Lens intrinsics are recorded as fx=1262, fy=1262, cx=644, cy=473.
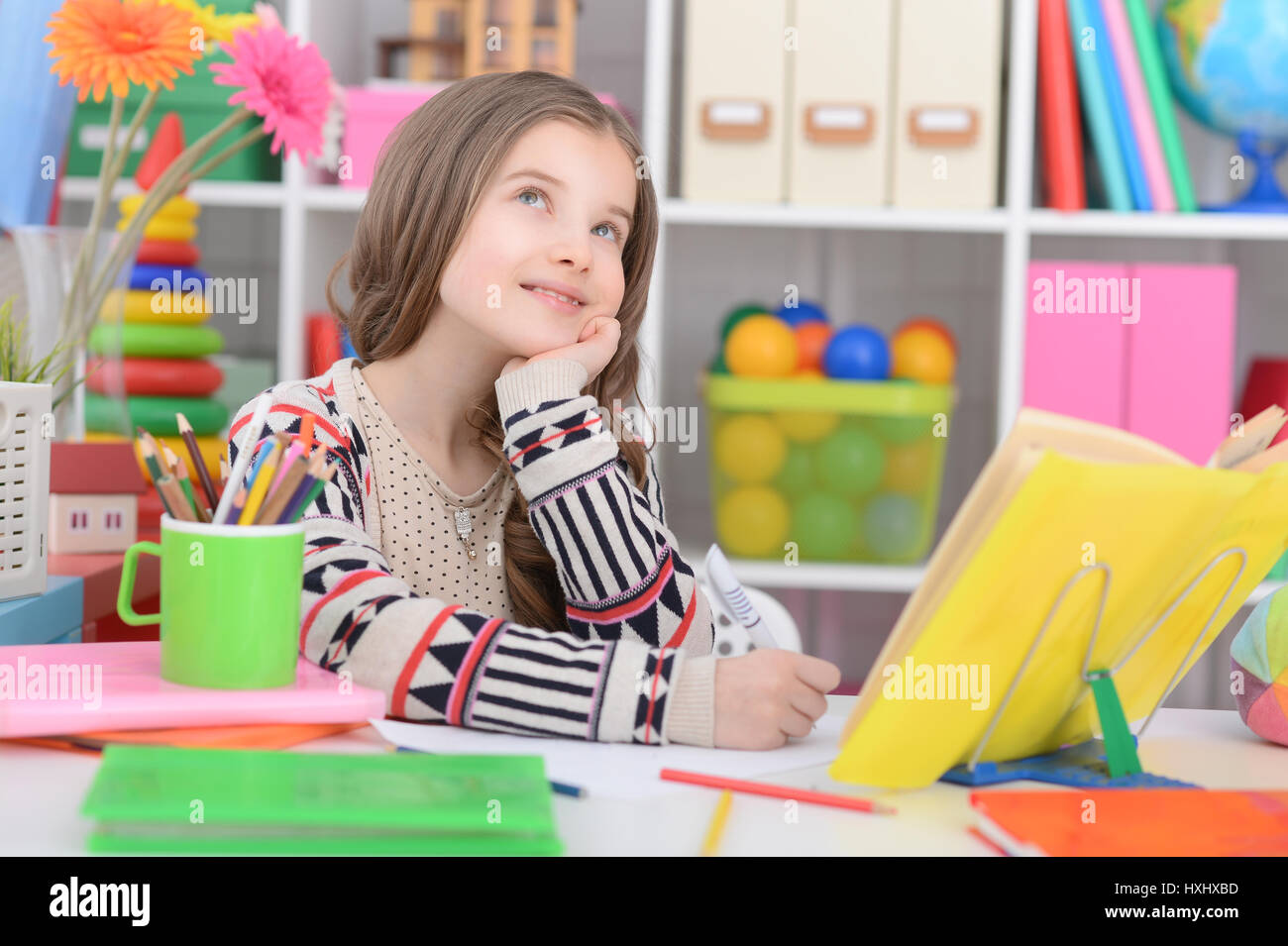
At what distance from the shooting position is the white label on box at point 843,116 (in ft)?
5.67

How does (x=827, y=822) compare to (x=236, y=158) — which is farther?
(x=236, y=158)

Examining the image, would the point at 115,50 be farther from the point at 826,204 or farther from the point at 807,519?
the point at 807,519

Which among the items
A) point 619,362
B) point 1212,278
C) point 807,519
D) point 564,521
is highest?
point 1212,278

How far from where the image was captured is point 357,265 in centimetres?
112

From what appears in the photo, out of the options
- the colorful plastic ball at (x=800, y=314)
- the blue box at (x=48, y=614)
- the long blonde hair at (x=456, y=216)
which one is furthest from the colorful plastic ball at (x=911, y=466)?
the blue box at (x=48, y=614)

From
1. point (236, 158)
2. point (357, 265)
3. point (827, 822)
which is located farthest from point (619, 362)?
point (236, 158)

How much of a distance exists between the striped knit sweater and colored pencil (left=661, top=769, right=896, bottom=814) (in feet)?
0.23

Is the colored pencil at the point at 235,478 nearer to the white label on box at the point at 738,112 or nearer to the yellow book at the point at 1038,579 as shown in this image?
the yellow book at the point at 1038,579

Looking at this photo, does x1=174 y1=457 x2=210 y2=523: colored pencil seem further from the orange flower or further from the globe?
the globe

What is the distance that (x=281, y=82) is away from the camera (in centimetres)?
126

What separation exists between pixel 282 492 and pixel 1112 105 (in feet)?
4.75

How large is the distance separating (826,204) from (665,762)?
1.27 metres

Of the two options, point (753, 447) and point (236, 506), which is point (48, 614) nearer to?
point (236, 506)
